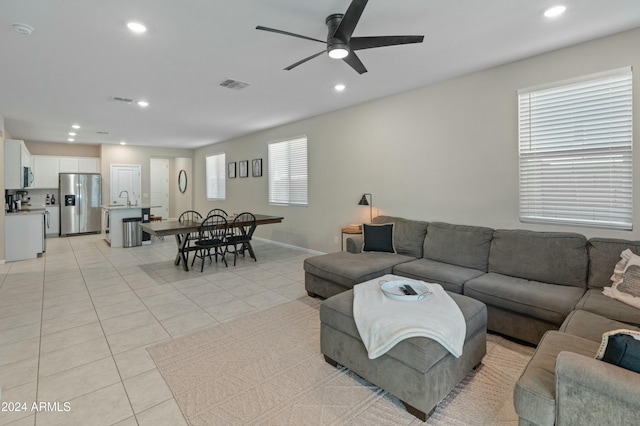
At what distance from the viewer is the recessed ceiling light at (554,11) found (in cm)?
244

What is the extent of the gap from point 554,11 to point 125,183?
10.2m

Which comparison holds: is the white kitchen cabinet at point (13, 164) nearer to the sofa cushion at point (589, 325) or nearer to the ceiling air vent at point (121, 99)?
the ceiling air vent at point (121, 99)

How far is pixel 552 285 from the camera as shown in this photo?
9.29ft

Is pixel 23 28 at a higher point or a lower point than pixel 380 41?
higher

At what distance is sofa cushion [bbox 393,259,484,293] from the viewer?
304 cm

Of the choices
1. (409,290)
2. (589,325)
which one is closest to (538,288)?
(589,325)

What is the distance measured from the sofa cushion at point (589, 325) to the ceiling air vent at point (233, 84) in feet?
13.6

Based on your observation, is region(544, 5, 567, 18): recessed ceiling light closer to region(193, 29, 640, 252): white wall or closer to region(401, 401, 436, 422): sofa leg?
region(193, 29, 640, 252): white wall

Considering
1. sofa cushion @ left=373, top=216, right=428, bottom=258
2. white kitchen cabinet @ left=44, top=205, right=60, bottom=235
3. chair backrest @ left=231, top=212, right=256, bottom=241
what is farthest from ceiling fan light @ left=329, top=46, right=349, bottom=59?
white kitchen cabinet @ left=44, top=205, right=60, bottom=235

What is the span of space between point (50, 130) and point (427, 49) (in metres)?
8.01

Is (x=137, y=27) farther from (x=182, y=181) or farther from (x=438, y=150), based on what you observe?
(x=182, y=181)

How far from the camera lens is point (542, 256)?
3.00 m

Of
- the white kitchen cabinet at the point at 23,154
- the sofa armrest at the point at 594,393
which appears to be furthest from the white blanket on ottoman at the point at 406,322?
the white kitchen cabinet at the point at 23,154

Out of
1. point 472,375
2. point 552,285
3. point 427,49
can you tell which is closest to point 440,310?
point 472,375
